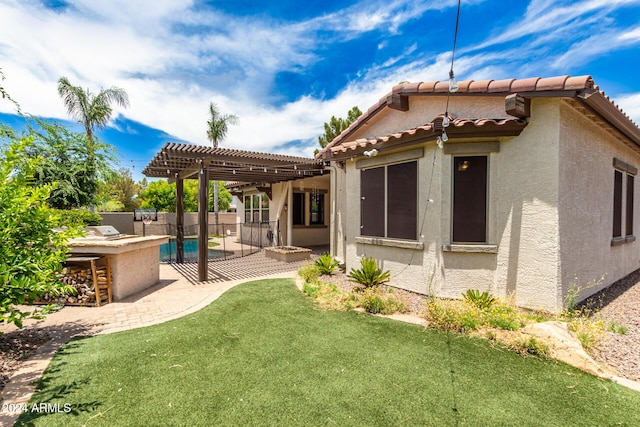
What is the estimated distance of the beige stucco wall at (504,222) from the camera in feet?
17.5

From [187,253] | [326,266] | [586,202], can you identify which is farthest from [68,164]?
[586,202]

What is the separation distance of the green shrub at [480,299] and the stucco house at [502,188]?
421mm

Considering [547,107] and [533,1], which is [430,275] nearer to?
[547,107]

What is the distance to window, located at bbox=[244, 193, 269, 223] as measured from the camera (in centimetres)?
1719

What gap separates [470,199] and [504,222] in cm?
80

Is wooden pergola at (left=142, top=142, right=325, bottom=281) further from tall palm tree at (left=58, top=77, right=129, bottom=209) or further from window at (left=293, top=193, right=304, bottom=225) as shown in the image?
tall palm tree at (left=58, top=77, right=129, bottom=209)

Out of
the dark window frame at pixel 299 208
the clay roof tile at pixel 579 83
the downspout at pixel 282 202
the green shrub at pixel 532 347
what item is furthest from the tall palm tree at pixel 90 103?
the green shrub at pixel 532 347

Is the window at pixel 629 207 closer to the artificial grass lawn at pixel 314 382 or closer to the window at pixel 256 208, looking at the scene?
the artificial grass lawn at pixel 314 382

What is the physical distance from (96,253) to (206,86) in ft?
31.9

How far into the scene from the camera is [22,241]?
382 centimetres

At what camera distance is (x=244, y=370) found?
3686mm

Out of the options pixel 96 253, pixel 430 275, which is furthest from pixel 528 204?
pixel 96 253

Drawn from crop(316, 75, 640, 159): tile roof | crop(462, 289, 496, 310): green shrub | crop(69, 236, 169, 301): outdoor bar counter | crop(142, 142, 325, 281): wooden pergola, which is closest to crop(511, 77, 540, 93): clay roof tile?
crop(316, 75, 640, 159): tile roof

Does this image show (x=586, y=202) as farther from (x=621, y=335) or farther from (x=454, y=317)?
(x=454, y=317)
